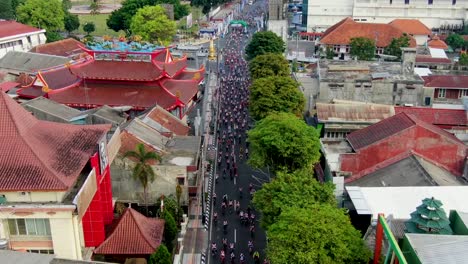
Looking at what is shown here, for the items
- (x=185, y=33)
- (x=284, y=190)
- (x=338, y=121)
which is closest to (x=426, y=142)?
(x=338, y=121)

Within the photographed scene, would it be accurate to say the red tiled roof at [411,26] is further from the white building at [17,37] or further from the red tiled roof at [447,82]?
the white building at [17,37]

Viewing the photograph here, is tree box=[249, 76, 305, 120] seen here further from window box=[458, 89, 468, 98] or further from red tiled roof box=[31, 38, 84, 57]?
red tiled roof box=[31, 38, 84, 57]

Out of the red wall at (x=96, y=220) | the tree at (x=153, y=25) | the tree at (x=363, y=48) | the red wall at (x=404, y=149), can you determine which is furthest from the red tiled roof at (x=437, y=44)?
the red wall at (x=96, y=220)

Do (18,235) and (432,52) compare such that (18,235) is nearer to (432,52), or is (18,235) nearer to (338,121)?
(338,121)

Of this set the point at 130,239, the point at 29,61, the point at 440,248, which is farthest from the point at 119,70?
the point at 440,248

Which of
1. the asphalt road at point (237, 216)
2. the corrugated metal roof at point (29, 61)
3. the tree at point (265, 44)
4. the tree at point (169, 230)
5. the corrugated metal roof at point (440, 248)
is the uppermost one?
the tree at point (265, 44)

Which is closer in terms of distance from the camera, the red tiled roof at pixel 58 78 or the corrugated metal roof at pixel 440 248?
the corrugated metal roof at pixel 440 248

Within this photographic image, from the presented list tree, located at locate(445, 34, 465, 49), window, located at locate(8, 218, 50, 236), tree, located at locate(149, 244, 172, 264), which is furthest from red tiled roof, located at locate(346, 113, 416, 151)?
tree, located at locate(445, 34, 465, 49)
